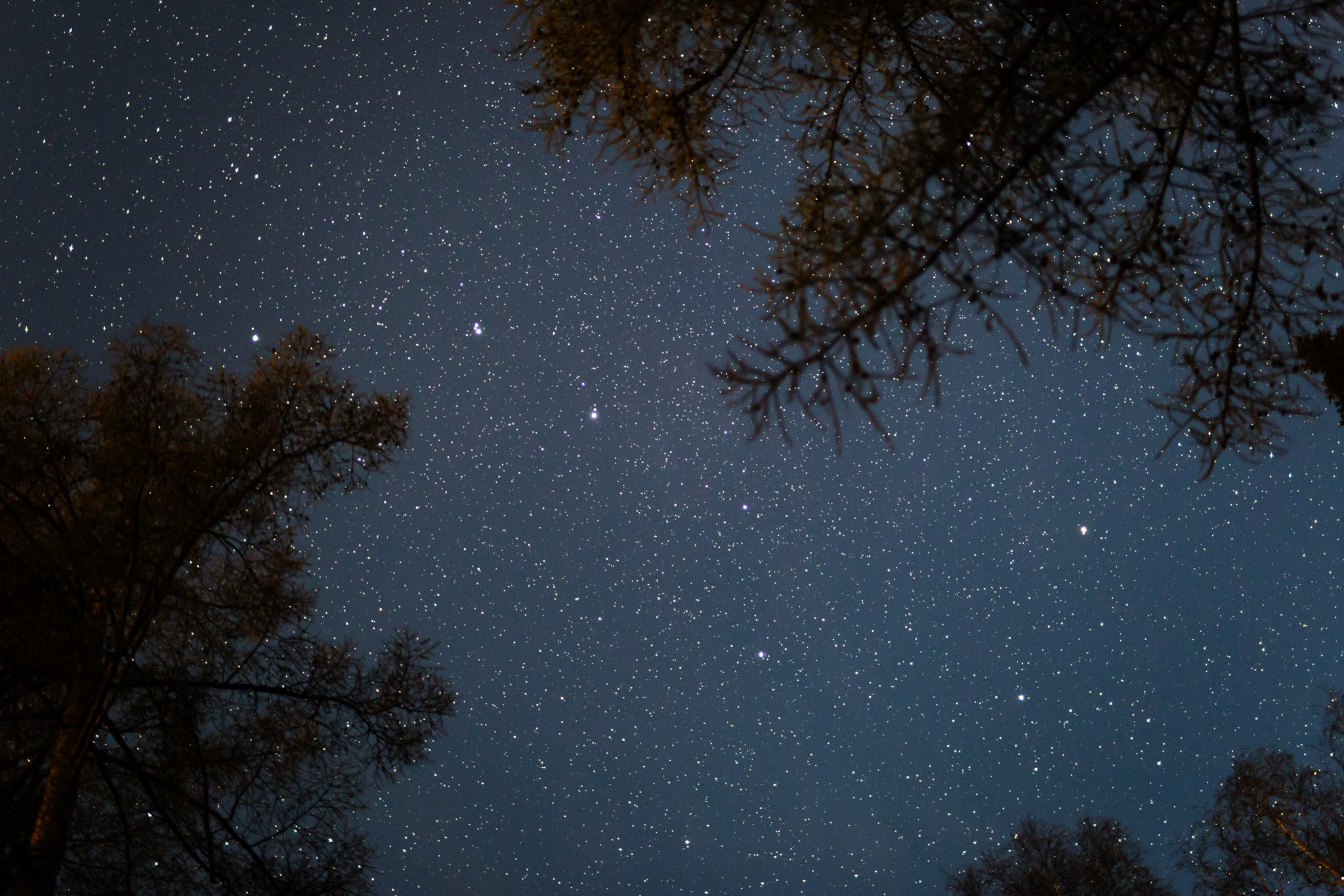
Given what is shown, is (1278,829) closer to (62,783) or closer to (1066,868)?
(1066,868)

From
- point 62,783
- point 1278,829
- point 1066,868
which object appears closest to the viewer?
point 62,783

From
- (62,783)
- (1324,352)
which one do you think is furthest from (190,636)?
(1324,352)

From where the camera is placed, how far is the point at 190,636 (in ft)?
17.8

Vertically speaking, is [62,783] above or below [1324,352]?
above

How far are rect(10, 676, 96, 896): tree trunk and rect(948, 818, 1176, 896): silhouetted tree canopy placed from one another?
52.8 ft

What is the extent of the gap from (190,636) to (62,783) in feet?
4.44

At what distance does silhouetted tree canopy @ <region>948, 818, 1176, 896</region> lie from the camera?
587 inches

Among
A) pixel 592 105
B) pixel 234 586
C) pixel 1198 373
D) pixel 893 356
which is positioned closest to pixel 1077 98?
pixel 893 356

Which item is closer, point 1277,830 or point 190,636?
point 190,636

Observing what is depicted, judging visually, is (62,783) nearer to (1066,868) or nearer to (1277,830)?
(1277,830)

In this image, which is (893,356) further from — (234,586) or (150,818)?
(150,818)

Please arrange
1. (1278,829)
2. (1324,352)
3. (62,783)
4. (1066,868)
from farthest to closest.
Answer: (1066,868) → (1278,829) → (62,783) → (1324,352)

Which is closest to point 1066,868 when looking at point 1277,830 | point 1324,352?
point 1277,830

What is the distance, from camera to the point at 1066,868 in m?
15.6
